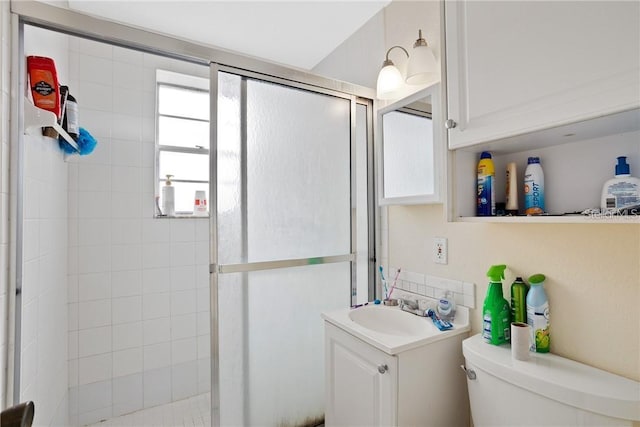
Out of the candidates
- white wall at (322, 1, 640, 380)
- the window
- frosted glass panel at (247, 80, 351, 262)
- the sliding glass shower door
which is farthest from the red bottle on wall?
white wall at (322, 1, 640, 380)

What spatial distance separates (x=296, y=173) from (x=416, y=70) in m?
0.73

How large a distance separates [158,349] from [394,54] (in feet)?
7.86

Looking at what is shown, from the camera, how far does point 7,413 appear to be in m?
0.61

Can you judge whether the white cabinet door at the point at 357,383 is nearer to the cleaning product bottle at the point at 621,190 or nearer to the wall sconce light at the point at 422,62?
the cleaning product bottle at the point at 621,190

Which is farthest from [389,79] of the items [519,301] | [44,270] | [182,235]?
[44,270]

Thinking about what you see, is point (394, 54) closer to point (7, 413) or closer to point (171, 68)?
point (171, 68)

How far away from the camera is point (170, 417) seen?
205cm

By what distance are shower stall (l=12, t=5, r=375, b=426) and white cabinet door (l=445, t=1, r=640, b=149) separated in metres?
0.79

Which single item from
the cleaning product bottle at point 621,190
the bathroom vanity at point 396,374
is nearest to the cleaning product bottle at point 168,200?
the bathroom vanity at point 396,374

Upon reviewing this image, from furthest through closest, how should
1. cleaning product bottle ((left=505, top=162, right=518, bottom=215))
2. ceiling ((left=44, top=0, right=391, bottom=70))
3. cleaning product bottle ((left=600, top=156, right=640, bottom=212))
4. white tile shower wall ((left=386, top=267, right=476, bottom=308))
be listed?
1. ceiling ((left=44, top=0, right=391, bottom=70))
2. white tile shower wall ((left=386, top=267, right=476, bottom=308))
3. cleaning product bottle ((left=505, top=162, right=518, bottom=215))
4. cleaning product bottle ((left=600, top=156, right=640, bottom=212))

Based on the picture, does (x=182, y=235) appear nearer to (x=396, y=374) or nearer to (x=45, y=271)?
(x=45, y=271)

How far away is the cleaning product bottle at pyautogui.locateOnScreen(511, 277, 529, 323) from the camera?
1103 millimetres

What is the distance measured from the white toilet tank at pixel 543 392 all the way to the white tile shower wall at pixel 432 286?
262 mm

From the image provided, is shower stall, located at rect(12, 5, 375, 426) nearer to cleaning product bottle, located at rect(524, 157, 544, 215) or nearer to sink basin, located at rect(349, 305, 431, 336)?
sink basin, located at rect(349, 305, 431, 336)
